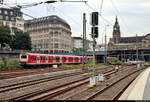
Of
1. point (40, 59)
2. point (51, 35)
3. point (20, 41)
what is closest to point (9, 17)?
point (20, 41)

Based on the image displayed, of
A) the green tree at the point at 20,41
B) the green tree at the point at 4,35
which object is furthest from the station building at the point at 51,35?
the green tree at the point at 4,35

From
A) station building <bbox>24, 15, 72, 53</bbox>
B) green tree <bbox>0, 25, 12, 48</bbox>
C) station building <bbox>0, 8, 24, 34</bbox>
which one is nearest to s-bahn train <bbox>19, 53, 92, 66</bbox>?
green tree <bbox>0, 25, 12, 48</bbox>

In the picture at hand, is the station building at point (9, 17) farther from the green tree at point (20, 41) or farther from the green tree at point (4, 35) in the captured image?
the green tree at point (4, 35)

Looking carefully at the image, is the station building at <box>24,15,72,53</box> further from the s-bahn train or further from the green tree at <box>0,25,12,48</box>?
the s-bahn train

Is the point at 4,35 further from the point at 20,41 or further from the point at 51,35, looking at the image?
the point at 51,35

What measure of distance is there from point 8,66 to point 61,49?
7948 cm

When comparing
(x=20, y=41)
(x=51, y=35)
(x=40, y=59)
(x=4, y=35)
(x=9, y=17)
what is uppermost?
(x=9, y=17)

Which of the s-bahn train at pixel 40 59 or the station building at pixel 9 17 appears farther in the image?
the station building at pixel 9 17

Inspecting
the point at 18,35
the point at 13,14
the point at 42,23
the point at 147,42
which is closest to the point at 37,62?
the point at 18,35

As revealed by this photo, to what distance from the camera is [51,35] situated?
109 meters

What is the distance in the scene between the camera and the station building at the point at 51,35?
4264 inches

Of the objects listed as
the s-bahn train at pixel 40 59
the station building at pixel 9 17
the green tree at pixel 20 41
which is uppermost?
the station building at pixel 9 17

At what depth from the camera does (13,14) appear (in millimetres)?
90500

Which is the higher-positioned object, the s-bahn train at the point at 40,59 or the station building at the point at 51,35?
the station building at the point at 51,35
